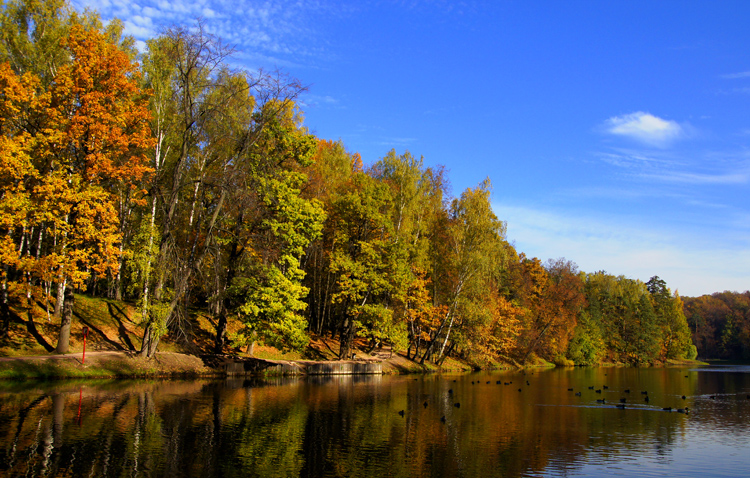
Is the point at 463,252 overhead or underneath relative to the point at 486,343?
overhead

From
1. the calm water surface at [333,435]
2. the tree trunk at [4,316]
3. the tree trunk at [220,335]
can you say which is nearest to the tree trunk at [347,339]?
the tree trunk at [220,335]

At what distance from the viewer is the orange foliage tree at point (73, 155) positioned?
93.6 feet

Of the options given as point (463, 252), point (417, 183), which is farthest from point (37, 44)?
point (463, 252)

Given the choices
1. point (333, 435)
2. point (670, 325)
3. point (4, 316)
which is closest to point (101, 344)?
point (4, 316)

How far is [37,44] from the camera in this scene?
3741 centimetres

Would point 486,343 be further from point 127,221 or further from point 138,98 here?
point 138,98

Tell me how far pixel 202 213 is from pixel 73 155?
834 cm

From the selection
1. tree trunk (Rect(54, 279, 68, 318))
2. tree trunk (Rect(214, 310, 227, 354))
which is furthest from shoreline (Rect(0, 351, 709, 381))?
tree trunk (Rect(54, 279, 68, 318))

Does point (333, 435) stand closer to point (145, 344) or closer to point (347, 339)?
point (145, 344)

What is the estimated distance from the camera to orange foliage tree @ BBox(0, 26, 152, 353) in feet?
93.6

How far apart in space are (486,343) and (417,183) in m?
20.5

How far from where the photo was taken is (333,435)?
1812 cm

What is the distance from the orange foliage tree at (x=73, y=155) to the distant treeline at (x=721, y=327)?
178 metres

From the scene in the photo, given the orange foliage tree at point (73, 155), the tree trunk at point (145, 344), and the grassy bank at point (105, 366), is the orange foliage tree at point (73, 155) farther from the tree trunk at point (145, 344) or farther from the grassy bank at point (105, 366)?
the tree trunk at point (145, 344)
